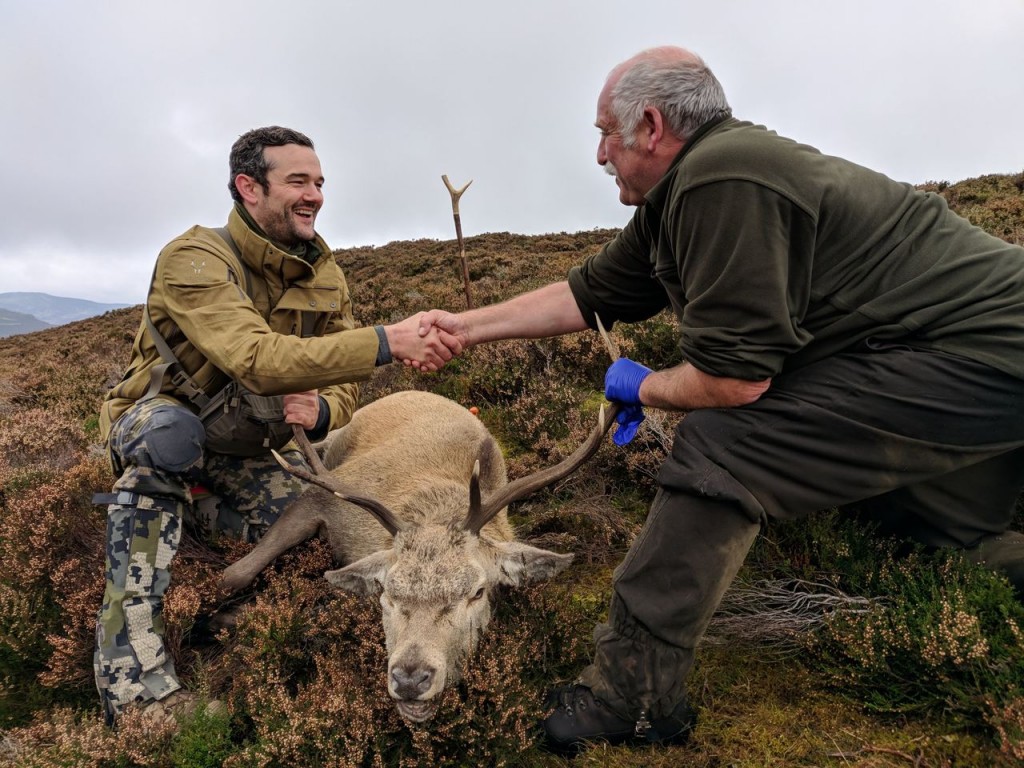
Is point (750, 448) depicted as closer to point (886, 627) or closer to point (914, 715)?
point (886, 627)

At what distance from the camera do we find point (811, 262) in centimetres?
276

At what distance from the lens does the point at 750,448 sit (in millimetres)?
2902

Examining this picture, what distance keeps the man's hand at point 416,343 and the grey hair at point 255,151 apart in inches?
55.9

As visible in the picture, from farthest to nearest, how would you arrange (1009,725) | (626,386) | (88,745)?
(626,386)
(88,745)
(1009,725)

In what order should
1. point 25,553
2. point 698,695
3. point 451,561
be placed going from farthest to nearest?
1. point 25,553
2. point 451,561
3. point 698,695

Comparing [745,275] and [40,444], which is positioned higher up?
[745,275]

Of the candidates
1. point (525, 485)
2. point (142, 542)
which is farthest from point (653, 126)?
point (142, 542)

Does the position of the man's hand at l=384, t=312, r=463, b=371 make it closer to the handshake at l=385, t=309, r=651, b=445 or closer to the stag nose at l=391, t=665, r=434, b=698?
the handshake at l=385, t=309, r=651, b=445

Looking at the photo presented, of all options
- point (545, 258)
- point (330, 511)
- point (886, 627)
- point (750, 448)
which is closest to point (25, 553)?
point (330, 511)

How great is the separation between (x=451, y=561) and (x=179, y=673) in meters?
1.85

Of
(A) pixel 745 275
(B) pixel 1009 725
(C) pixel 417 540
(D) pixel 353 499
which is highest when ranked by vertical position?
(A) pixel 745 275

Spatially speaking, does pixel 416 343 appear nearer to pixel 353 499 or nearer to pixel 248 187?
pixel 353 499

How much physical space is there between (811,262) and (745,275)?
348 mm

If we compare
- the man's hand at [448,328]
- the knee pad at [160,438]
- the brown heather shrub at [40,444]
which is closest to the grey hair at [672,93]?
the man's hand at [448,328]
